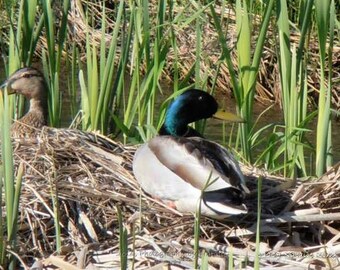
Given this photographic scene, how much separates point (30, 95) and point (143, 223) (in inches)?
73.9

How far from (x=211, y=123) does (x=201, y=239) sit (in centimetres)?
432

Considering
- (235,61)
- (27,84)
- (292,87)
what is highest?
(292,87)

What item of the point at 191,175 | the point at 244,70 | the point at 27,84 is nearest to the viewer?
the point at 191,175

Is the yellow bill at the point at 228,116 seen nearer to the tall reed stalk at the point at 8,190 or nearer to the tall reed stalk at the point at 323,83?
the tall reed stalk at the point at 323,83

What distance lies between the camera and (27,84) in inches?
246

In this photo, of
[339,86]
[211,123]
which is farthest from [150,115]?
[339,86]

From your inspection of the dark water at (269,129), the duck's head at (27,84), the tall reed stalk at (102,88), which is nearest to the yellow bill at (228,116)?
the tall reed stalk at (102,88)

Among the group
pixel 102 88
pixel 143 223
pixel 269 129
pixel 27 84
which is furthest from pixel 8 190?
pixel 269 129

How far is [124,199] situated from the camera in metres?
4.90

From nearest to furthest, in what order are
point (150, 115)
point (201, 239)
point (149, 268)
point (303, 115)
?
point (149, 268)
point (201, 239)
point (303, 115)
point (150, 115)

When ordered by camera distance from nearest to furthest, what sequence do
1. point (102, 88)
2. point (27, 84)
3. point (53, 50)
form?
1. point (102, 88)
2. point (53, 50)
3. point (27, 84)

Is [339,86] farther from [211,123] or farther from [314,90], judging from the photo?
[211,123]

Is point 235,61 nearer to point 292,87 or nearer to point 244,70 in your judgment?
point 244,70

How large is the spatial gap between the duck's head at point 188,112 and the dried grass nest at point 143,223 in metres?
0.42
